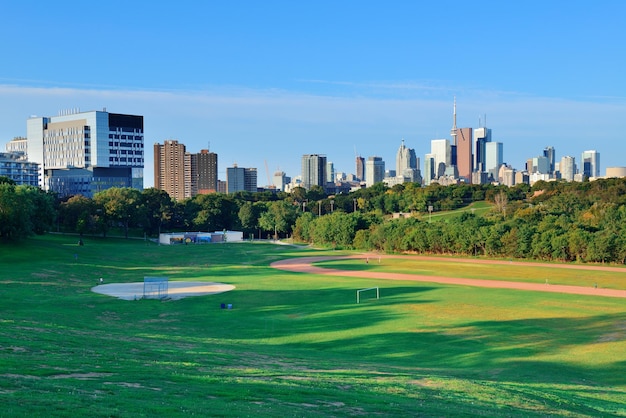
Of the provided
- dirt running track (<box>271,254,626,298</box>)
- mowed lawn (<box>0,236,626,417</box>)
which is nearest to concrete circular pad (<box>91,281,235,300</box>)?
mowed lawn (<box>0,236,626,417</box>)

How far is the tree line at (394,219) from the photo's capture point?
92.4 metres

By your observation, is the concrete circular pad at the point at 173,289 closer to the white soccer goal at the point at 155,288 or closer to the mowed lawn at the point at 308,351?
the white soccer goal at the point at 155,288

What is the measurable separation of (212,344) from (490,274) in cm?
5210

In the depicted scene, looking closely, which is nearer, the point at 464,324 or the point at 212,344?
the point at 212,344

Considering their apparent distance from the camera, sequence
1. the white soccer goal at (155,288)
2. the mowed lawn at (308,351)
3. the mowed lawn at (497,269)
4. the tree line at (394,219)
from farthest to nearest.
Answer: the tree line at (394,219)
the mowed lawn at (497,269)
the white soccer goal at (155,288)
the mowed lawn at (308,351)

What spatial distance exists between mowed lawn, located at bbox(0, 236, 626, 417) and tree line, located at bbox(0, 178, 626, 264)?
88.3 ft

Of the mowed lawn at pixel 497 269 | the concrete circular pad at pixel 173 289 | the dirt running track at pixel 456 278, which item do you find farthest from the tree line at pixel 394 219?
the concrete circular pad at pixel 173 289

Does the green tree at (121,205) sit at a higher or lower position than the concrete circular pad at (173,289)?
higher

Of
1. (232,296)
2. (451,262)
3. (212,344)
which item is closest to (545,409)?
(212,344)

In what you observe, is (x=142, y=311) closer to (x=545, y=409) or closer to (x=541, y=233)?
(x=545, y=409)

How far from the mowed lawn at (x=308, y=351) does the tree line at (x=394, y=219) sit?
26.9m

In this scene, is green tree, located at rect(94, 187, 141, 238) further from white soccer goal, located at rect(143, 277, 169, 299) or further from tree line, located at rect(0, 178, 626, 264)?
white soccer goal, located at rect(143, 277, 169, 299)

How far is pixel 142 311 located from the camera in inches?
1837

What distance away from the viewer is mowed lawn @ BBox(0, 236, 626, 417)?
18078 millimetres
